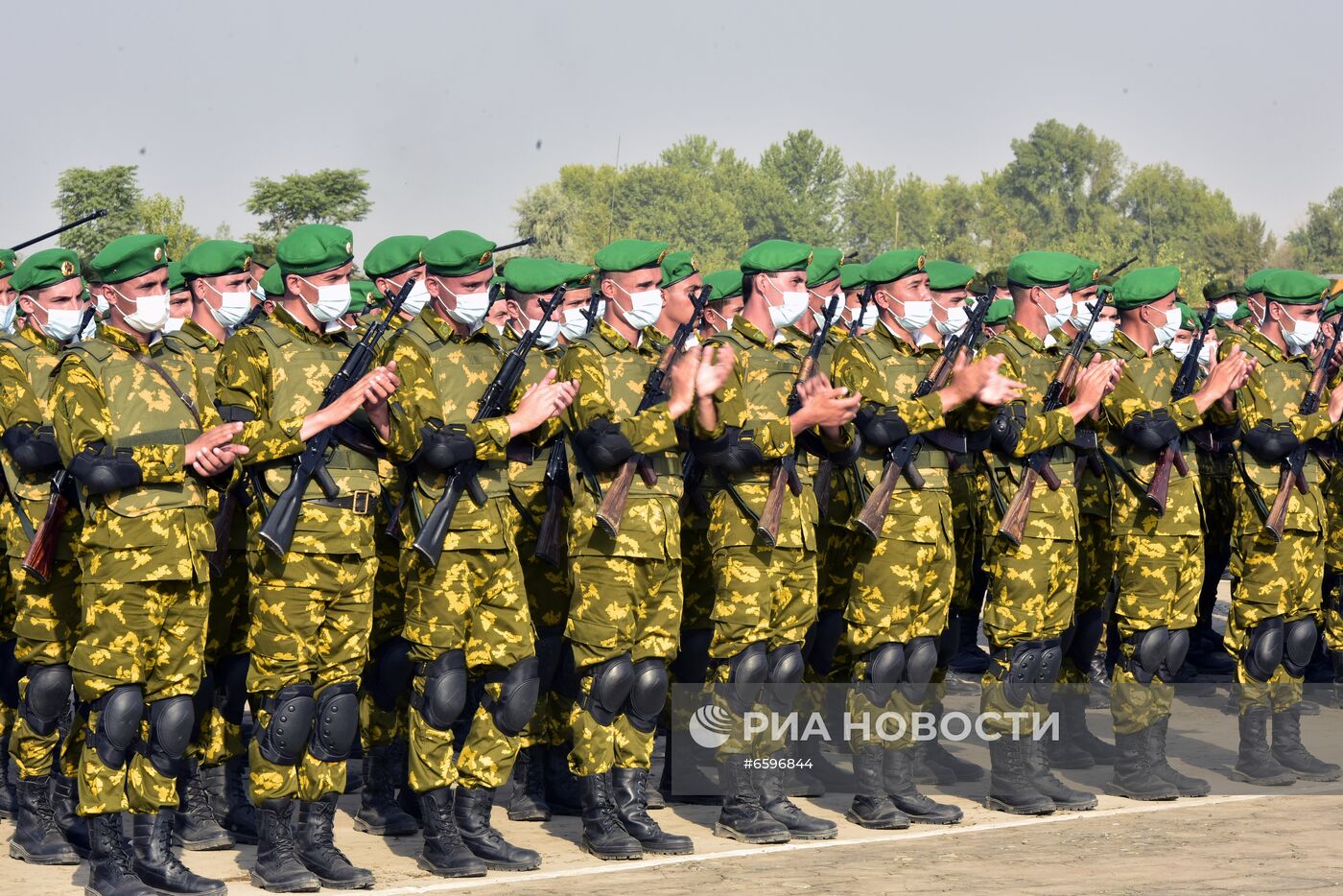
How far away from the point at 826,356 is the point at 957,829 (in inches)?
96.5

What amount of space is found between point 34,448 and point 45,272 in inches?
41.2

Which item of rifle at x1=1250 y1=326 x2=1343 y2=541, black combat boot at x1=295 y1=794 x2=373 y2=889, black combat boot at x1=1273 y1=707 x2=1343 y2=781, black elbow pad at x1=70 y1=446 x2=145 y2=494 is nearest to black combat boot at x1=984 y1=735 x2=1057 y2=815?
black combat boot at x1=1273 y1=707 x2=1343 y2=781

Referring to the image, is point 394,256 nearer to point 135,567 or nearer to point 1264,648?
point 135,567

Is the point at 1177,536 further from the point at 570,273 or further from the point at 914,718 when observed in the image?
the point at 570,273

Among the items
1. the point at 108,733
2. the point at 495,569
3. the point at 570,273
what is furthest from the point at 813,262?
the point at 108,733

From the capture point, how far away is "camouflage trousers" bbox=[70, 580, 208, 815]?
7.17 metres

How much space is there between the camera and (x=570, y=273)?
959cm

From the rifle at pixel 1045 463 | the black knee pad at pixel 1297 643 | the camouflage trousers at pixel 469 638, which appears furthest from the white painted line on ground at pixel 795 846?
the rifle at pixel 1045 463

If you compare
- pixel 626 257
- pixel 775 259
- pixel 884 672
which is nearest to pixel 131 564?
pixel 626 257

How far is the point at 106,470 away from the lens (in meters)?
7.04

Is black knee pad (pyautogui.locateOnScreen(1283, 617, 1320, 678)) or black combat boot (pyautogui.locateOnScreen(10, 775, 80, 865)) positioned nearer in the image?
black combat boot (pyautogui.locateOnScreen(10, 775, 80, 865))

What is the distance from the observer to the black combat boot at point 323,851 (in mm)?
7520

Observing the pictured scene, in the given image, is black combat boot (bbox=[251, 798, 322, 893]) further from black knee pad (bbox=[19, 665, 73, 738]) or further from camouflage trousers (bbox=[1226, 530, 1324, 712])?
camouflage trousers (bbox=[1226, 530, 1324, 712])

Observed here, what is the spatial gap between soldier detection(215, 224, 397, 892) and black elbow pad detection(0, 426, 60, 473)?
2.87ft
